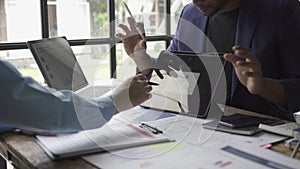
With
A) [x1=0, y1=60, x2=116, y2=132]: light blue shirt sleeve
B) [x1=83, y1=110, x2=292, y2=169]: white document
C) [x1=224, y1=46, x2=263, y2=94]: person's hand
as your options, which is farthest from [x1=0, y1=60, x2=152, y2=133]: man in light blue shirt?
[x1=224, y1=46, x2=263, y2=94]: person's hand

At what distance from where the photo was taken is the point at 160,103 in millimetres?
1473

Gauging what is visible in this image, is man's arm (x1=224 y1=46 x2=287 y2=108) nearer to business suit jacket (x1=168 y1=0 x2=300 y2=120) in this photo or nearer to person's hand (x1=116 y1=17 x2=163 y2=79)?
business suit jacket (x1=168 y1=0 x2=300 y2=120)

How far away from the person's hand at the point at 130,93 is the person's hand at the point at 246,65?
277 mm

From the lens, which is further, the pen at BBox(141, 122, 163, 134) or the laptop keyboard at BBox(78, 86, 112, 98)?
the laptop keyboard at BBox(78, 86, 112, 98)

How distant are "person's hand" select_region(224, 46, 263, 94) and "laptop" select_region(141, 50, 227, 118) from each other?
176 mm

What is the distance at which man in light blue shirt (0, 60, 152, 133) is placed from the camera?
90cm

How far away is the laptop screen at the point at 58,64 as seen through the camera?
1331mm

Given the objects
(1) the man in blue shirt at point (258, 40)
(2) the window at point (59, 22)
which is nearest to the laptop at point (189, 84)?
(1) the man in blue shirt at point (258, 40)

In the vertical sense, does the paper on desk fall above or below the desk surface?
above

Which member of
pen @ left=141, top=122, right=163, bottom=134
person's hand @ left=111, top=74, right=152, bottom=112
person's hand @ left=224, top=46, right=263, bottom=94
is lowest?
pen @ left=141, top=122, right=163, bottom=134

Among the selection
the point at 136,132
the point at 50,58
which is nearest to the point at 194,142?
the point at 136,132

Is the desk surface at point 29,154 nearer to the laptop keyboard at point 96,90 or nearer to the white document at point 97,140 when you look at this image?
the white document at point 97,140

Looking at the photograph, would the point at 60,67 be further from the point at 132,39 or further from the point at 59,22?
the point at 59,22

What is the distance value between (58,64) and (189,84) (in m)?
0.50
